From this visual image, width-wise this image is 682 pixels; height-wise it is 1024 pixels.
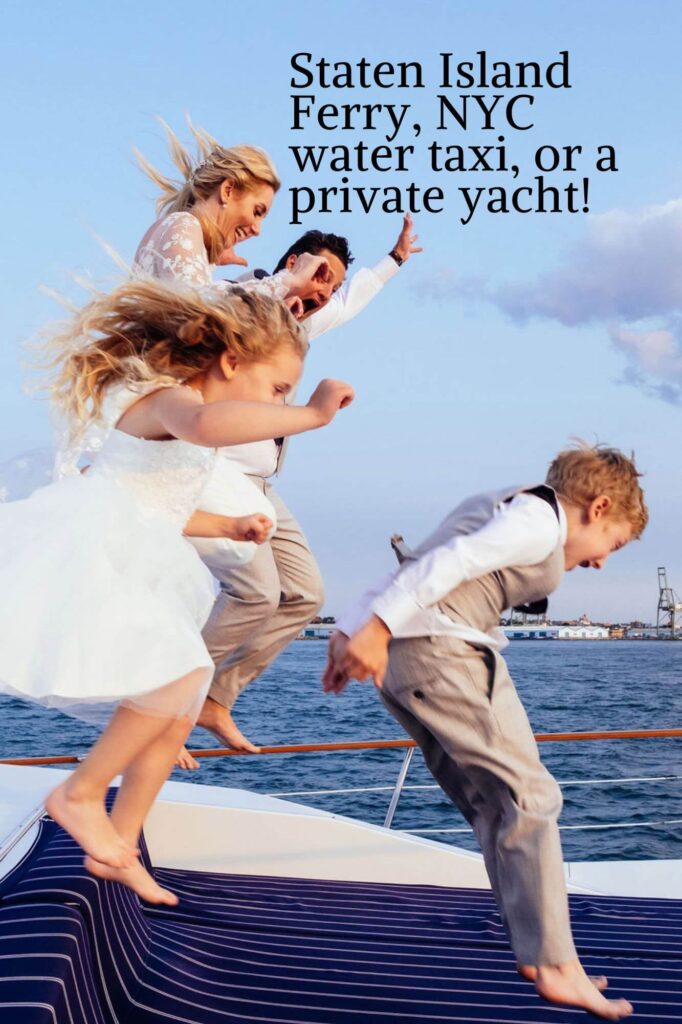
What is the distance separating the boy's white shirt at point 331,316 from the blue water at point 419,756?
447cm

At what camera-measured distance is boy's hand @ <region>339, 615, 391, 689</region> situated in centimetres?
161

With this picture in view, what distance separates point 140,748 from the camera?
1.67 meters

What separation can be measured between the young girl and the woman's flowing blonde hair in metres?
0.45

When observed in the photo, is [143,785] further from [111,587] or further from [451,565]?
[451,565]

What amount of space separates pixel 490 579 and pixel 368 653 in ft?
0.83

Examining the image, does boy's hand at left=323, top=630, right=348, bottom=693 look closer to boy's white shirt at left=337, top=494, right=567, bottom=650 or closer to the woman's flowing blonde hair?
boy's white shirt at left=337, top=494, right=567, bottom=650

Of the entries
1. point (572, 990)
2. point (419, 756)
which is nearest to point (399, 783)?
point (572, 990)

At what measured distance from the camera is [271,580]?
8.39 feet

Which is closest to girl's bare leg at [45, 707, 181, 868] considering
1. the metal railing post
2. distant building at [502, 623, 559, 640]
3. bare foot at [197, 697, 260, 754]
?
bare foot at [197, 697, 260, 754]

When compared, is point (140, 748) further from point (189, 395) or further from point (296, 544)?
point (296, 544)

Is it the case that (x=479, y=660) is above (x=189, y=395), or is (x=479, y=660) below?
below

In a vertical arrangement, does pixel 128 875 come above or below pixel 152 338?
below

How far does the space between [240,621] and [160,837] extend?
91cm

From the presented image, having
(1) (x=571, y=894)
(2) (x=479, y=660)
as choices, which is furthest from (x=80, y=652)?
(1) (x=571, y=894)
